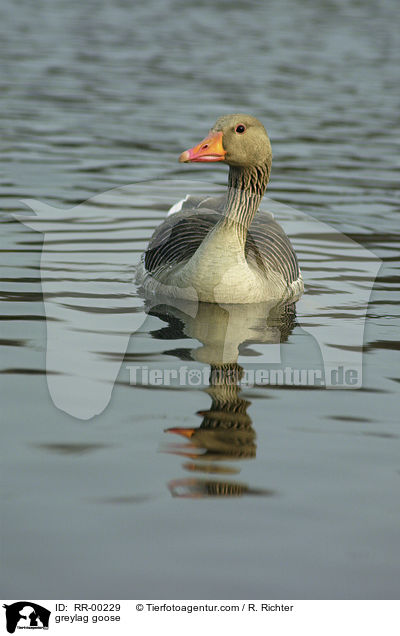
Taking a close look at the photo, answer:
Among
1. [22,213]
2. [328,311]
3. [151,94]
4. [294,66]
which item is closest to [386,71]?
[294,66]

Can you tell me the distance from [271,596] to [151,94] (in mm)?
19688

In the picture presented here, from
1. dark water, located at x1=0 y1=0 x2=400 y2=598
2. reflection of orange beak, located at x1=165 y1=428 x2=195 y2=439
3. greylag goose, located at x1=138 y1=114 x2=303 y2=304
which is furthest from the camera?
greylag goose, located at x1=138 y1=114 x2=303 y2=304

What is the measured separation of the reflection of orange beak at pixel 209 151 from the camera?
8922 mm

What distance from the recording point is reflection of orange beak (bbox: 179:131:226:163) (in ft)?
29.3

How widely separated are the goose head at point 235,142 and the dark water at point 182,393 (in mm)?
1432

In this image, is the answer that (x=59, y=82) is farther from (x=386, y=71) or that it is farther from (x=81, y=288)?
(x=81, y=288)

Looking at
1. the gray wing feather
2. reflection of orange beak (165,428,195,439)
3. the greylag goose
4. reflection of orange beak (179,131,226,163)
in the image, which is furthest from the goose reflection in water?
reflection of orange beak (179,131,226,163)

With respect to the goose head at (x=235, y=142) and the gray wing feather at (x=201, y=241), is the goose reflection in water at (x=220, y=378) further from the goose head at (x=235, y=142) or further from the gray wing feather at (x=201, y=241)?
the goose head at (x=235, y=142)

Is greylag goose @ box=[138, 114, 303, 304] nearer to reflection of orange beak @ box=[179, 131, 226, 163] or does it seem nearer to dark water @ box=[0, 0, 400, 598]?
reflection of orange beak @ box=[179, 131, 226, 163]

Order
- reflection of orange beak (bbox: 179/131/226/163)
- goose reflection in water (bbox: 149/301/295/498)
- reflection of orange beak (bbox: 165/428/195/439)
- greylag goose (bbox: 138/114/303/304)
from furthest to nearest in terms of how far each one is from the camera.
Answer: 1. greylag goose (bbox: 138/114/303/304)
2. reflection of orange beak (bbox: 179/131/226/163)
3. reflection of orange beak (bbox: 165/428/195/439)
4. goose reflection in water (bbox: 149/301/295/498)

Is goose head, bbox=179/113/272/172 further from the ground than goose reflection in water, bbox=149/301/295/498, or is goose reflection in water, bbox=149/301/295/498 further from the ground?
goose head, bbox=179/113/272/172

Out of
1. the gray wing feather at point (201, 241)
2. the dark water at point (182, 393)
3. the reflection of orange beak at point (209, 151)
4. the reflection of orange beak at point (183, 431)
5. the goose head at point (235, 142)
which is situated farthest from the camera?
the gray wing feather at point (201, 241)

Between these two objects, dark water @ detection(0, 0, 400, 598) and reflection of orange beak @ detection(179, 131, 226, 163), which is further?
reflection of orange beak @ detection(179, 131, 226, 163)

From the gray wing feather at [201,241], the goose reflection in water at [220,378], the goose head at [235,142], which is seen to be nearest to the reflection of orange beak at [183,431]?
the goose reflection in water at [220,378]
